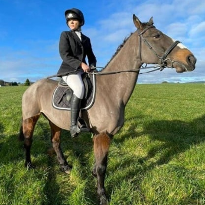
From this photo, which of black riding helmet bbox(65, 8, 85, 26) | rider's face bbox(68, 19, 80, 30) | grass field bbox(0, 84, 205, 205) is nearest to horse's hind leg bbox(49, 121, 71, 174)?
grass field bbox(0, 84, 205, 205)

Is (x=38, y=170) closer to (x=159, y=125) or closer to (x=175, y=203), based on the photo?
(x=175, y=203)

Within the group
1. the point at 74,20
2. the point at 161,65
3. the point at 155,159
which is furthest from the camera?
the point at 155,159

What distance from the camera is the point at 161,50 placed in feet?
14.2

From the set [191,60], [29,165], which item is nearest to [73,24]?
[191,60]

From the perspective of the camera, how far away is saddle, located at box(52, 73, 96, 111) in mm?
4773

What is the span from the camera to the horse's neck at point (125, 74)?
4.63m

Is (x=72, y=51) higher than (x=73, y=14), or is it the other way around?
(x=73, y=14)

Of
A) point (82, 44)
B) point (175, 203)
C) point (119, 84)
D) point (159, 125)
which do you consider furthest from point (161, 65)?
point (159, 125)

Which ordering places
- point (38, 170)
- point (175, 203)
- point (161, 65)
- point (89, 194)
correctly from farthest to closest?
point (38, 170)
point (89, 194)
point (161, 65)
point (175, 203)

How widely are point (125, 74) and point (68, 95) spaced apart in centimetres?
135

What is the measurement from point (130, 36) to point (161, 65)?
954 mm

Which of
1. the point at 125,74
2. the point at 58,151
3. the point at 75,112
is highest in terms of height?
the point at 125,74

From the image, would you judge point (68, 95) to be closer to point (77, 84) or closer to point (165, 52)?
point (77, 84)

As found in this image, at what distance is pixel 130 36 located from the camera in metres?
4.75
